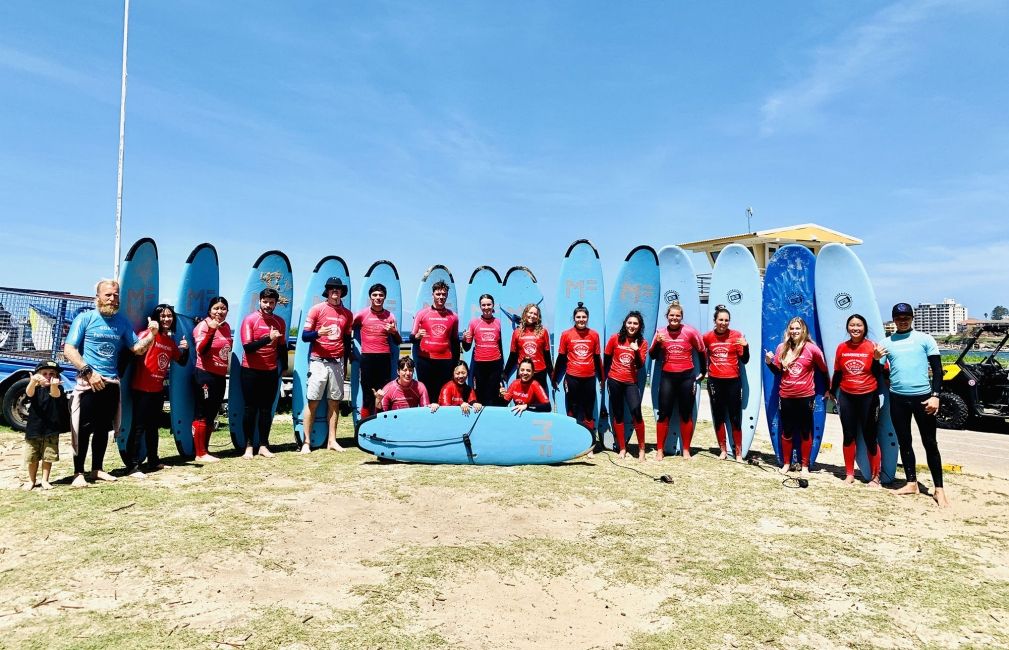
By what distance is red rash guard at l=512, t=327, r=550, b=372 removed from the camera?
A: 19.3 ft

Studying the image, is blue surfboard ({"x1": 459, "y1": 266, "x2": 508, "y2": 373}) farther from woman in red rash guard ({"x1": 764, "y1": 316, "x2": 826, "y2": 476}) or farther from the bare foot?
the bare foot

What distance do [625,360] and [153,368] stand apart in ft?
13.6

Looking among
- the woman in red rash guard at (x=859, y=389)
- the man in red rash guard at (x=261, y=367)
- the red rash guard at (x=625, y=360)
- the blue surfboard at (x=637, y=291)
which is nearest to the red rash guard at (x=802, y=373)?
the woman in red rash guard at (x=859, y=389)

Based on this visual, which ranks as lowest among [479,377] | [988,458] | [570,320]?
[988,458]

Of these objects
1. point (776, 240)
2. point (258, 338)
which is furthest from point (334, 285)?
point (776, 240)

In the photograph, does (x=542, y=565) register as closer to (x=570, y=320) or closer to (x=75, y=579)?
(x=75, y=579)

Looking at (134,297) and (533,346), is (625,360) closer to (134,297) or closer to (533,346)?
(533,346)

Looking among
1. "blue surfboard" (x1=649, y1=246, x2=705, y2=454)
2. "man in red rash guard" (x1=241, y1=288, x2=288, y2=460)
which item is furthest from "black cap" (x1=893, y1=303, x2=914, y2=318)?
"man in red rash guard" (x1=241, y1=288, x2=288, y2=460)

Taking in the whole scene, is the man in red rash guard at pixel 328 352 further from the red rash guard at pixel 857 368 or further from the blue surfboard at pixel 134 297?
the red rash guard at pixel 857 368

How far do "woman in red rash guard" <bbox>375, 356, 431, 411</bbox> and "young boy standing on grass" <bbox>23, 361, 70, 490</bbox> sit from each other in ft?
8.02

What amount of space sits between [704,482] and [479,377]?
243cm

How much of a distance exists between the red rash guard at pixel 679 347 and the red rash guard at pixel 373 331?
2.75m

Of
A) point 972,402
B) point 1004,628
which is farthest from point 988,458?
point 1004,628

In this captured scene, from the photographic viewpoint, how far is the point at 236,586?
106 inches
